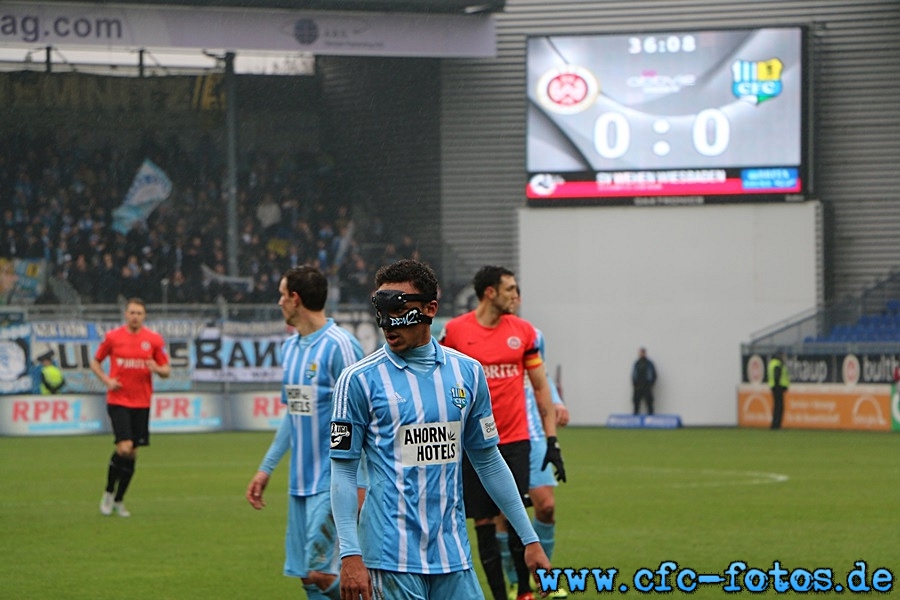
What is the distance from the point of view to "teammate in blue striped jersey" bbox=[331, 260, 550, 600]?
5406 mm

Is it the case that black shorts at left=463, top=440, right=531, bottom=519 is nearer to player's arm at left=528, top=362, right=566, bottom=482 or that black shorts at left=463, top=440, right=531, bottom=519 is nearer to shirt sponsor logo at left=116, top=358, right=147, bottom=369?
player's arm at left=528, top=362, right=566, bottom=482

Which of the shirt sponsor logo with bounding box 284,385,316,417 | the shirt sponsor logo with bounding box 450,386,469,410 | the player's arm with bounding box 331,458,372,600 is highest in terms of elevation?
the shirt sponsor logo with bounding box 450,386,469,410

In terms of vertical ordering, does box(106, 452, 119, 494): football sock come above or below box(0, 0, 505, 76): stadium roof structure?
below

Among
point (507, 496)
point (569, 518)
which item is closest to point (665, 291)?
point (569, 518)

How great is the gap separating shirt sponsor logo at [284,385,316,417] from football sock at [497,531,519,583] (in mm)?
2301

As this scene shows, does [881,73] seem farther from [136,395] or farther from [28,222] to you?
[136,395]

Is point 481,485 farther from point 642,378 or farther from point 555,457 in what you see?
point 642,378

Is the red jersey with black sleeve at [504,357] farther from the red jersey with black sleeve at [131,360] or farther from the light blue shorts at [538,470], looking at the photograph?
the red jersey with black sleeve at [131,360]

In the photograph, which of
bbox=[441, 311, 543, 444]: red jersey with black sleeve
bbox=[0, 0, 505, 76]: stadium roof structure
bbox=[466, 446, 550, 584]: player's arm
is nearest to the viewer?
bbox=[466, 446, 550, 584]: player's arm

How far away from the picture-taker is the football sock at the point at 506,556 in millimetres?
10234

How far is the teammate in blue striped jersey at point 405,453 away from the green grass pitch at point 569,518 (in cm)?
537

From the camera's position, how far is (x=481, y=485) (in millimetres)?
9148

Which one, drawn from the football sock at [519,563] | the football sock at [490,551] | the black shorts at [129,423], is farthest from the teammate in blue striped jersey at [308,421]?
the black shorts at [129,423]

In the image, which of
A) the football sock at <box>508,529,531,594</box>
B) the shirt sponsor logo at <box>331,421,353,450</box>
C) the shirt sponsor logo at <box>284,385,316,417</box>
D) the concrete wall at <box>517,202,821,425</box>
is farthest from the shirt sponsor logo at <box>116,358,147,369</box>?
the concrete wall at <box>517,202,821,425</box>
